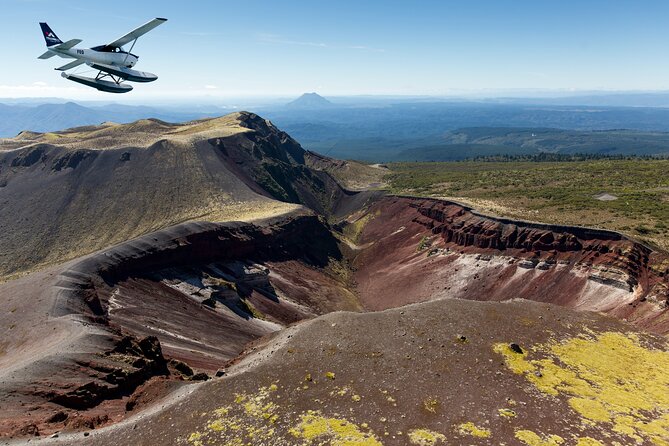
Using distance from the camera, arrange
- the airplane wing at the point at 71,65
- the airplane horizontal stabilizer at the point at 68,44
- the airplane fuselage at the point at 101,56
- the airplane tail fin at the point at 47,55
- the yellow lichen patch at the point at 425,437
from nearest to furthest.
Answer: the yellow lichen patch at the point at 425,437 < the airplane horizontal stabilizer at the point at 68,44 < the airplane tail fin at the point at 47,55 < the airplane fuselage at the point at 101,56 < the airplane wing at the point at 71,65

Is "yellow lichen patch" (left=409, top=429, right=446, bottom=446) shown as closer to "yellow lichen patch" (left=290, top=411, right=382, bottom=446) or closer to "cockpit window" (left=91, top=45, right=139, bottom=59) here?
"yellow lichen patch" (left=290, top=411, right=382, bottom=446)

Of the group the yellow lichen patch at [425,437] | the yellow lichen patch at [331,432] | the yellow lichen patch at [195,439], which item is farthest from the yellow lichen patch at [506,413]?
the yellow lichen patch at [195,439]

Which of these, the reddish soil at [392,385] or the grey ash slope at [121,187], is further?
the grey ash slope at [121,187]

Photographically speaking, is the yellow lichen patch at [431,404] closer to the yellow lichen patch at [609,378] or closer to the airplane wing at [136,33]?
the yellow lichen patch at [609,378]

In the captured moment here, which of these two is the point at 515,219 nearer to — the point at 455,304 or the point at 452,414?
the point at 455,304

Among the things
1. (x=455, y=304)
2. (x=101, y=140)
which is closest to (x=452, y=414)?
(x=455, y=304)

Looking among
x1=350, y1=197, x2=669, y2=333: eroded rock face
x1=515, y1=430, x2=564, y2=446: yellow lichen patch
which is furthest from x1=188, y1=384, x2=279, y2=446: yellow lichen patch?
x1=350, y1=197, x2=669, y2=333: eroded rock face
